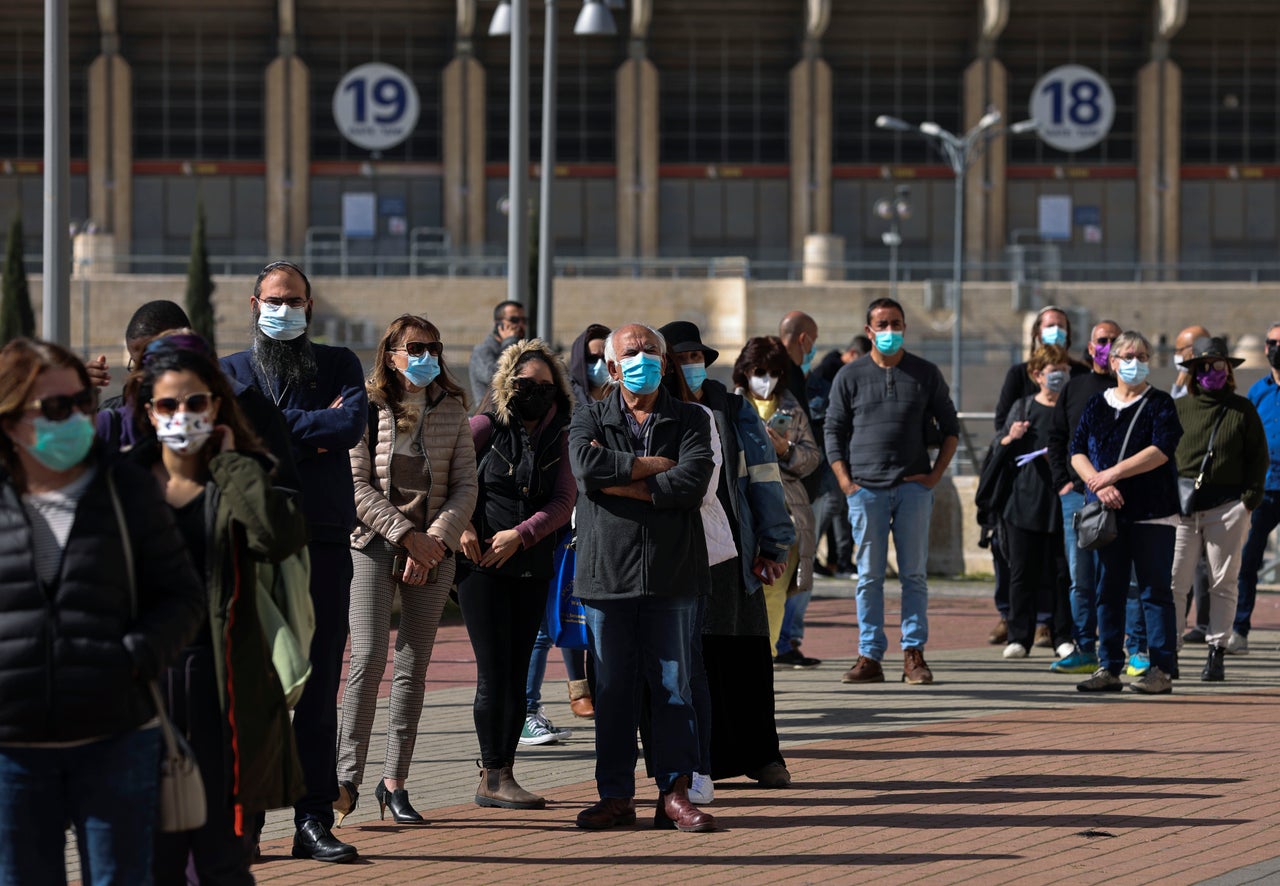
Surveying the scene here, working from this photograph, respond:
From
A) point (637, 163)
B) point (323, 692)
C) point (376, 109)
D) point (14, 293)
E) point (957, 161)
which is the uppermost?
point (376, 109)

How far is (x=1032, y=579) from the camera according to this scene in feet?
41.4

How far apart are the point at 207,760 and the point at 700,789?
108 inches

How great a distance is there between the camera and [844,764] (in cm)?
889

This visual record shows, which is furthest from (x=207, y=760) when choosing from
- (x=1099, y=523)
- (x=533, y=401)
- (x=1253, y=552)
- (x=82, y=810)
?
(x=1253, y=552)

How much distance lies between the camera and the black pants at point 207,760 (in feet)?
17.3

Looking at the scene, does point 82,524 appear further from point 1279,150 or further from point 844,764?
point 1279,150

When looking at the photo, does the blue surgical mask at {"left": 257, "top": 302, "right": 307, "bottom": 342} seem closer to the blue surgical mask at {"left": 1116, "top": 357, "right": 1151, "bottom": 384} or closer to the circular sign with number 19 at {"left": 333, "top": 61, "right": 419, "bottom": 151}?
the blue surgical mask at {"left": 1116, "top": 357, "right": 1151, "bottom": 384}

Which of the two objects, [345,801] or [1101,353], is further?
[1101,353]

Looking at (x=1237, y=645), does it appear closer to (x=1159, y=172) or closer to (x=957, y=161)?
(x=957, y=161)

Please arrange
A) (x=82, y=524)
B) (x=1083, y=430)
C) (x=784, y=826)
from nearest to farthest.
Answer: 1. (x=82, y=524)
2. (x=784, y=826)
3. (x=1083, y=430)

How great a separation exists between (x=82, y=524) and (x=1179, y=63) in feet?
201

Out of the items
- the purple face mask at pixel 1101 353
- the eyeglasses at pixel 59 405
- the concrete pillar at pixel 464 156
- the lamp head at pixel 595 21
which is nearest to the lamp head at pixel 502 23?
the lamp head at pixel 595 21

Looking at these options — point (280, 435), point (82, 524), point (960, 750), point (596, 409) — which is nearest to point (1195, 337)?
point (960, 750)

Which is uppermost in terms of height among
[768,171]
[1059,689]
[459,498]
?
[768,171]
